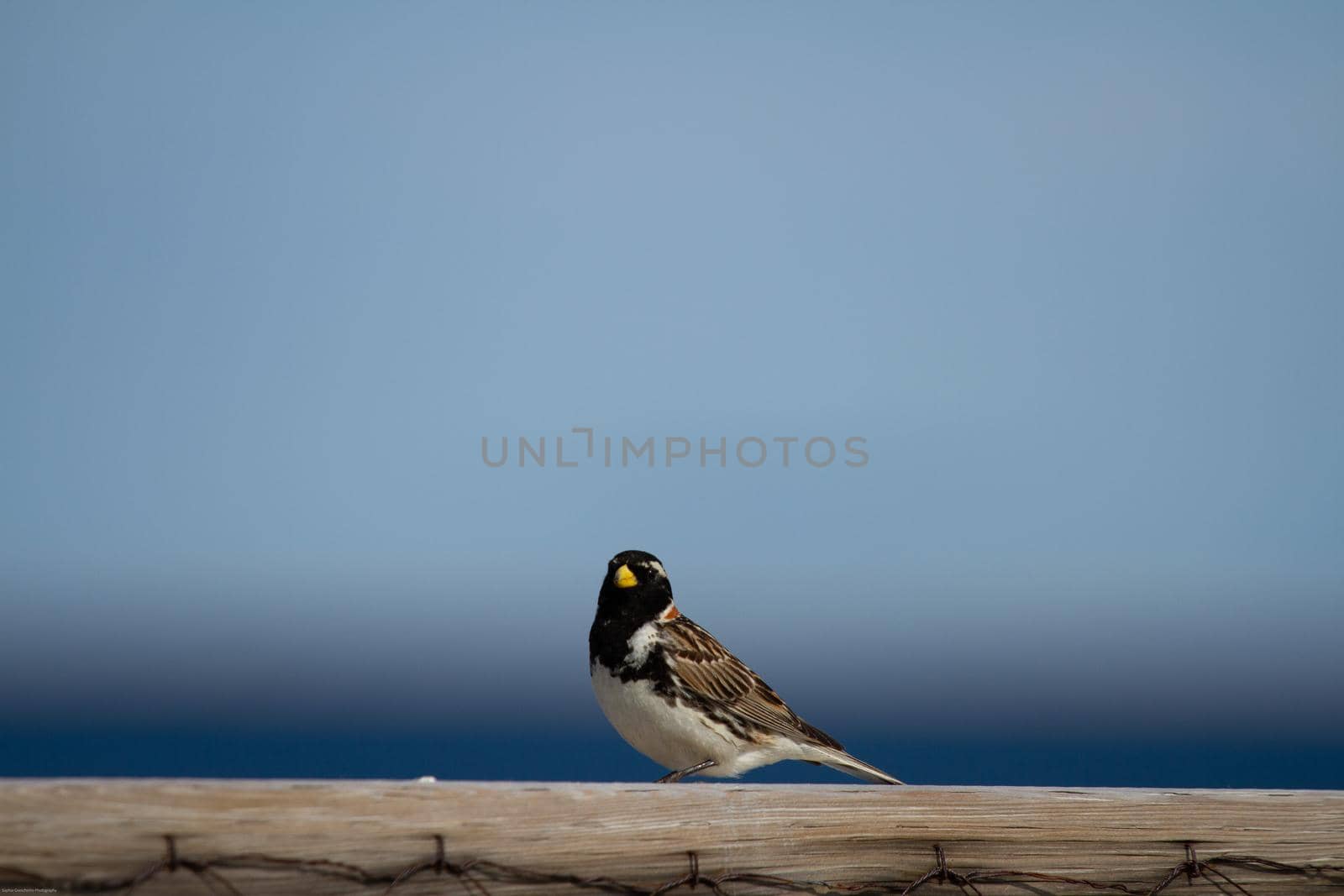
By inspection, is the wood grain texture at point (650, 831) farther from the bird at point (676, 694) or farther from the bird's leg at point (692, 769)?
the bird at point (676, 694)

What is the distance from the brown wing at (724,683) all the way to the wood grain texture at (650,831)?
9.40ft

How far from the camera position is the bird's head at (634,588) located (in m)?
6.47

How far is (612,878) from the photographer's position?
3.12m

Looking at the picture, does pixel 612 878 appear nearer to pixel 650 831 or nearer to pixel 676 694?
pixel 650 831

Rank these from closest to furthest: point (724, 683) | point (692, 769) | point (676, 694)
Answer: point (692, 769), point (676, 694), point (724, 683)

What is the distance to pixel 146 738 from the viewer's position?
36875 mm

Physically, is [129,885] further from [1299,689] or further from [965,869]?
[1299,689]

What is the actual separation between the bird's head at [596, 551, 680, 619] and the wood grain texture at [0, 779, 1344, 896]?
9.98ft

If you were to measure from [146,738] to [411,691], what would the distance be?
39.0m

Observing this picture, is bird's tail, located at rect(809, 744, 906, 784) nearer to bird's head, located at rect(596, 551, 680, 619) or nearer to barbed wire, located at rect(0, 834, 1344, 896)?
bird's head, located at rect(596, 551, 680, 619)

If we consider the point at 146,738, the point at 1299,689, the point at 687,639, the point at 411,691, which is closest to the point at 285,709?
the point at 411,691

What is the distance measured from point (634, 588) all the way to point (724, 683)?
540 mm

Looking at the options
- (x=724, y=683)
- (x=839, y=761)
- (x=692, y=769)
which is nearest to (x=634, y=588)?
(x=724, y=683)

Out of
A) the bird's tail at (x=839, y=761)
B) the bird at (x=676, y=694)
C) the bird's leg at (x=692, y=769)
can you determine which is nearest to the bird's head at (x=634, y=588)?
the bird at (x=676, y=694)
